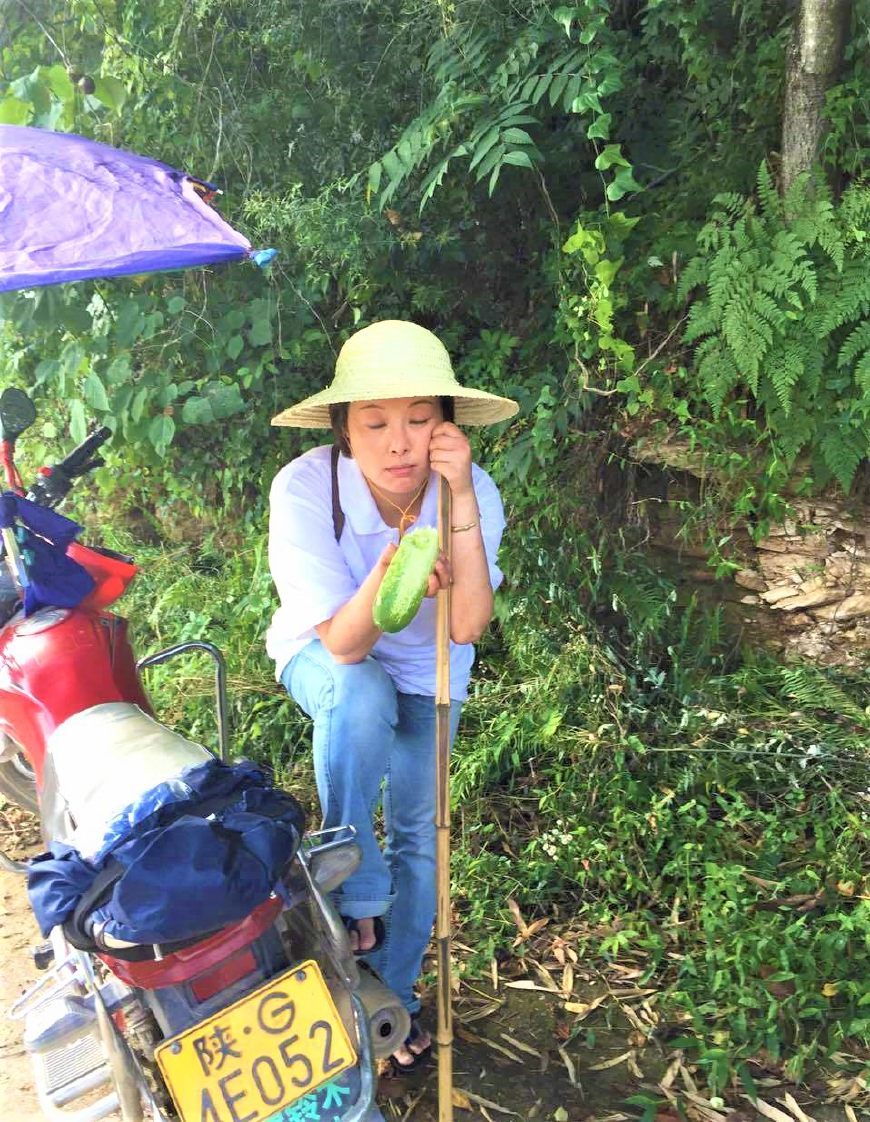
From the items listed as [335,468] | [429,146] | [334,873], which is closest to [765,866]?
[334,873]

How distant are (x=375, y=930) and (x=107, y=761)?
846 mm

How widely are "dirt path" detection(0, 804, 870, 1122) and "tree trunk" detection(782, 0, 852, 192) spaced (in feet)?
9.65

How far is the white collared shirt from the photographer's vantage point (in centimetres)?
238

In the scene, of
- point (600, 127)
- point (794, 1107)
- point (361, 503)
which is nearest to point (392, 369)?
point (361, 503)

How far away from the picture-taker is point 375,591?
7.26 ft

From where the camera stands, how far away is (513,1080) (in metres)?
2.71

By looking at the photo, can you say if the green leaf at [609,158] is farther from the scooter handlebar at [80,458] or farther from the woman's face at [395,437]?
the scooter handlebar at [80,458]

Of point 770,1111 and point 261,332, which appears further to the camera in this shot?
point 261,332

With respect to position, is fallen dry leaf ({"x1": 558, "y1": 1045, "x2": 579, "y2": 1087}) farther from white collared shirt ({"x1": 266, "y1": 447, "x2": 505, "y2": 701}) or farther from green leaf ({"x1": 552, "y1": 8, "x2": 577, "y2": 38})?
green leaf ({"x1": 552, "y1": 8, "x2": 577, "y2": 38})

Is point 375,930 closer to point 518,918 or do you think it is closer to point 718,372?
point 518,918

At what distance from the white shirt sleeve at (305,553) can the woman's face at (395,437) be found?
15cm

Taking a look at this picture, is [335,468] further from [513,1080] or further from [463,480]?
[513,1080]

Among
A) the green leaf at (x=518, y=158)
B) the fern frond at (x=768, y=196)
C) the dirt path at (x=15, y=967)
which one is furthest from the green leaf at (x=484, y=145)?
the dirt path at (x=15, y=967)

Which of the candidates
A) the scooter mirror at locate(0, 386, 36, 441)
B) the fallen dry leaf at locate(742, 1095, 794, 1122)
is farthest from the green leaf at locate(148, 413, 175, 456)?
the fallen dry leaf at locate(742, 1095, 794, 1122)
